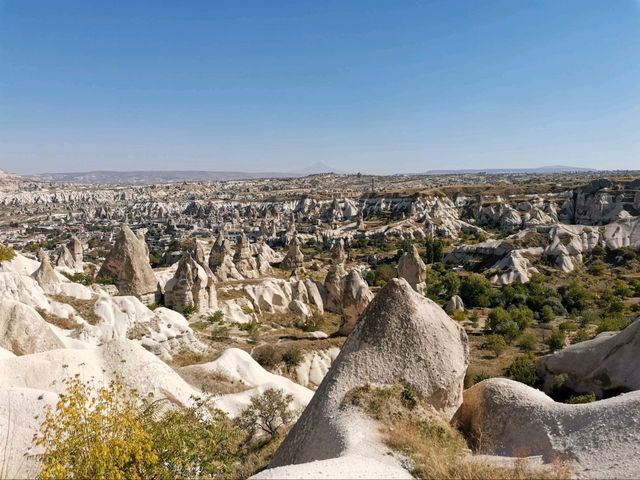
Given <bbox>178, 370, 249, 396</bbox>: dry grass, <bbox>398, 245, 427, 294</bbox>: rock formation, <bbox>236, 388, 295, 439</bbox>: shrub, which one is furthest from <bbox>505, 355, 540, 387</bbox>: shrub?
<bbox>398, 245, 427, 294</bbox>: rock formation

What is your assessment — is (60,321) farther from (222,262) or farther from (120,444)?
(222,262)

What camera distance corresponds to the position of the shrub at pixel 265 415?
43.4 ft

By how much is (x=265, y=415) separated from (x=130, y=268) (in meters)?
17.2

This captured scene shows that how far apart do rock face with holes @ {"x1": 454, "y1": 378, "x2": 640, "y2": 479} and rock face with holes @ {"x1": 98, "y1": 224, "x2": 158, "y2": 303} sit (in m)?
21.5

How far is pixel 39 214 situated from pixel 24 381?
541 feet

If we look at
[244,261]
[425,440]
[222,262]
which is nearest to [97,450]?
[425,440]

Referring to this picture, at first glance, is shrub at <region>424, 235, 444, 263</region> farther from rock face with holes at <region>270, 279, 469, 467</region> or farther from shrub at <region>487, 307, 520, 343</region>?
rock face with holes at <region>270, 279, 469, 467</region>

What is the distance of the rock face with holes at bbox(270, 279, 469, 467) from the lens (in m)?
9.03

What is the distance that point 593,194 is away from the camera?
86000mm

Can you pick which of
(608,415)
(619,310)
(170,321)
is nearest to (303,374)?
(170,321)

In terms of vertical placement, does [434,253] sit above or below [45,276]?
below

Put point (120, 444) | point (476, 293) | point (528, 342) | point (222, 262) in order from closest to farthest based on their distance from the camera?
point (120, 444)
point (528, 342)
point (222, 262)
point (476, 293)

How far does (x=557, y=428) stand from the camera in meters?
8.74

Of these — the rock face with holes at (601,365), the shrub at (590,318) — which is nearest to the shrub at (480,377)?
the rock face with holes at (601,365)
